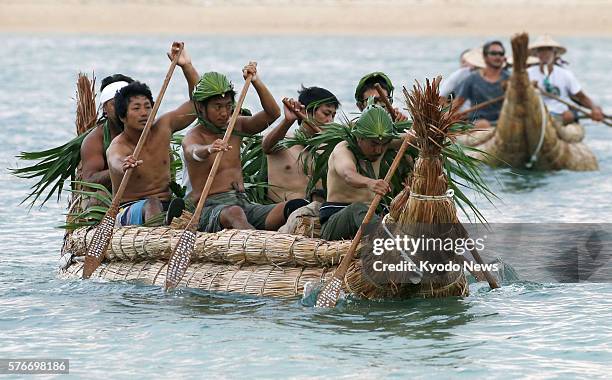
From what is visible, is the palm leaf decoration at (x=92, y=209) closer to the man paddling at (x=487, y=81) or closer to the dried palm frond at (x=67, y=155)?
the dried palm frond at (x=67, y=155)

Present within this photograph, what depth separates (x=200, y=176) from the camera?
9.30 meters

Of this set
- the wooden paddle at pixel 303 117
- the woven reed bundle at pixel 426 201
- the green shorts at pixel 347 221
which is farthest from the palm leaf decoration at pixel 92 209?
the woven reed bundle at pixel 426 201

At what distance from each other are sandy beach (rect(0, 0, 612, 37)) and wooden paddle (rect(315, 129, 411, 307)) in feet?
120

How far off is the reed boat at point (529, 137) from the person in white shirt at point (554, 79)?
10.9 inches

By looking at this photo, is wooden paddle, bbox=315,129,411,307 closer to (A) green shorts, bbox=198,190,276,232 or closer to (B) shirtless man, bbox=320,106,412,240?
(B) shirtless man, bbox=320,106,412,240

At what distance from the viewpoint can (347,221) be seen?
8.30 meters

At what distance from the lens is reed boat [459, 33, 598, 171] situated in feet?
50.4

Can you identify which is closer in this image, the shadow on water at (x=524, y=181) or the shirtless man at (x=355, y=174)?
the shirtless man at (x=355, y=174)

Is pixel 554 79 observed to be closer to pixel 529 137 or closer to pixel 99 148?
pixel 529 137

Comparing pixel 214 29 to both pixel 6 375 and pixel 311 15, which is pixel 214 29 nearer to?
pixel 311 15

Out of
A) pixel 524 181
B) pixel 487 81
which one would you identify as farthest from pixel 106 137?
pixel 487 81

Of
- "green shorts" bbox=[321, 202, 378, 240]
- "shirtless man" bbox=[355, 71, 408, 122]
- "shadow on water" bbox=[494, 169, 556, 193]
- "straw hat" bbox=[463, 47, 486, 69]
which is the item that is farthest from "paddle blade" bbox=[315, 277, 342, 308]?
Result: "straw hat" bbox=[463, 47, 486, 69]

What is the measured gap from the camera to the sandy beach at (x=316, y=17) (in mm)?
45406

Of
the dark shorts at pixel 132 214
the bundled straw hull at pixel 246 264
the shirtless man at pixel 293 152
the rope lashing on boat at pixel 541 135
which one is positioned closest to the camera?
the bundled straw hull at pixel 246 264
